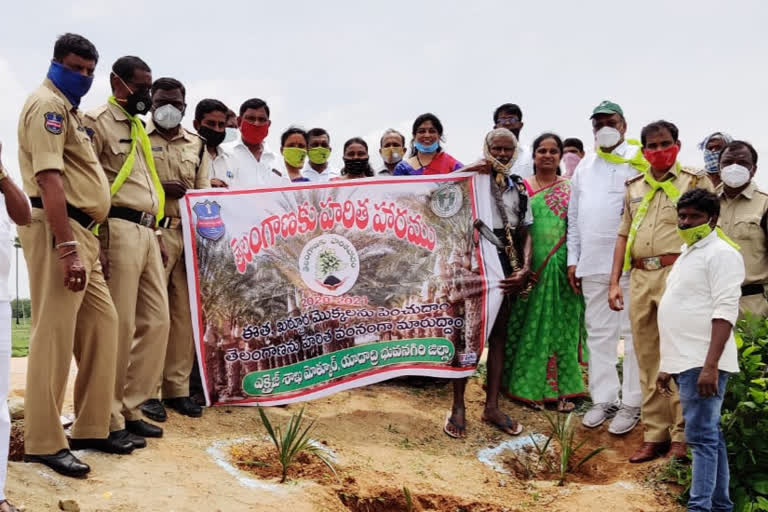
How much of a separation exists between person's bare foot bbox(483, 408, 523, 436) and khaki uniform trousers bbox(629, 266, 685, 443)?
0.97 metres

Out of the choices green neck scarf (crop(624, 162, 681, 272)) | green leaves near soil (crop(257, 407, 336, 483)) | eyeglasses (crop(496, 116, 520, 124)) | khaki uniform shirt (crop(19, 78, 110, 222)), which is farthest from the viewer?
eyeglasses (crop(496, 116, 520, 124))

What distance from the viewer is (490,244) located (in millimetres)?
5801

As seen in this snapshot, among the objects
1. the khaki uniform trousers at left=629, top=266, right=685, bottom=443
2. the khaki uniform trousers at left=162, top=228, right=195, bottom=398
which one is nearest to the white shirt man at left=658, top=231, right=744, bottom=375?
the khaki uniform trousers at left=629, top=266, right=685, bottom=443

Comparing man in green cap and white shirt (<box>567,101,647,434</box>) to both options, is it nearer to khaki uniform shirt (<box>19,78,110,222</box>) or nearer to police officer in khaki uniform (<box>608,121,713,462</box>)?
police officer in khaki uniform (<box>608,121,713,462</box>)

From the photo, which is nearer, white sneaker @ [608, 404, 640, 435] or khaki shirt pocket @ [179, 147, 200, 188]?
khaki shirt pocket @ [179, 147, 200, 188]

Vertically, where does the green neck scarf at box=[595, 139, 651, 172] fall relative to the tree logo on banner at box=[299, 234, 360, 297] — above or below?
above

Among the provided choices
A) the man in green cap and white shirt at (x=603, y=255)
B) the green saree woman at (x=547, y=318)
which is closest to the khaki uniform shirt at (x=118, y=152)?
the green saree woman at (x=547, y=318)

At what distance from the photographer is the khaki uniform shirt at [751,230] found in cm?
504

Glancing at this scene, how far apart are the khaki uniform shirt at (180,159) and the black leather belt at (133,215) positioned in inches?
20.7

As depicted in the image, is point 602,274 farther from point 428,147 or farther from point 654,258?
point 428,147

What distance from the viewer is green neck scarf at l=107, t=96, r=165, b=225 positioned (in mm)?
4457

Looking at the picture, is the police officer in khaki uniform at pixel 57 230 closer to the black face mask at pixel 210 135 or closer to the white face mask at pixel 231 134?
the black face mask at pixel 210 135

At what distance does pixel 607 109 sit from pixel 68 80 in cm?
405

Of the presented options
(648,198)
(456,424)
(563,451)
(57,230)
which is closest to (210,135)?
(57,230)
